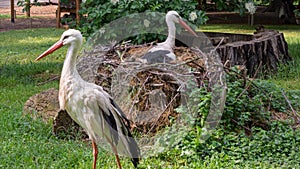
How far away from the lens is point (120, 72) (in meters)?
5.97

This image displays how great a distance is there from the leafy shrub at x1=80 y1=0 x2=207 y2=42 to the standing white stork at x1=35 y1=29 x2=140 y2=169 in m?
3.60

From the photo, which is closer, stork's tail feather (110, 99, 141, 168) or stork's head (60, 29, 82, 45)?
stork's head (60, 29, 82, 45)

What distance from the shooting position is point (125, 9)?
7.98 m

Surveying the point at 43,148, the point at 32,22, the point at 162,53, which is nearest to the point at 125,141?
the point at 43,148

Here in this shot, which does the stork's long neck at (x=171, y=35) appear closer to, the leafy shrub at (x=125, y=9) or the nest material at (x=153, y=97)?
the nest material at (x=153, y=97)

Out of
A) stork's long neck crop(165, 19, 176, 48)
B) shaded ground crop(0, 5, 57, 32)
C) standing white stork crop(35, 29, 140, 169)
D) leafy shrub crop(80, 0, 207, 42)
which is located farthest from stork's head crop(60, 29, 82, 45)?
shaded ground crop(0, 5, 57, 32)

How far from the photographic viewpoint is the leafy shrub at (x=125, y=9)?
790 centimetres

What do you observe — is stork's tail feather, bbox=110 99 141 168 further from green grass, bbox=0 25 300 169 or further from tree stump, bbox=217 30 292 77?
tree stump, bbox=217 30 292 77

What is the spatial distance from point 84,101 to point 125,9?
400 cm

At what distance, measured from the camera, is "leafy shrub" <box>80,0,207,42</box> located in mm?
7898

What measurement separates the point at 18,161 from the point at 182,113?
1597 mm

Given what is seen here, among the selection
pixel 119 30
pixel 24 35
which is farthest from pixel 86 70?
pixel 24 35

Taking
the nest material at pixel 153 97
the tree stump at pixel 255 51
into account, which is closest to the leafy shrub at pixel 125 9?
the tree stump at pixel 255 51

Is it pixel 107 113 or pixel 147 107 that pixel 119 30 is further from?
pixel 107 113
